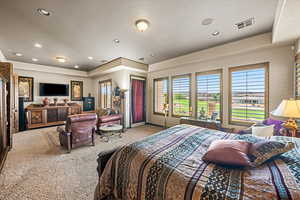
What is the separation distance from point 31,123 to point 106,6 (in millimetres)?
5799

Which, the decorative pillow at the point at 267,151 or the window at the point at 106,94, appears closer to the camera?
the decorative pillow at the point at 267,151

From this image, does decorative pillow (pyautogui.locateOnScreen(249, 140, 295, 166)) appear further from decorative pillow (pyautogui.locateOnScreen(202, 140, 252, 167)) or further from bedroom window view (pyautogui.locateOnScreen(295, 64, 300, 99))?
bedroom window view (pyautogui.locateOnScreen(295, 64, 300, 99))

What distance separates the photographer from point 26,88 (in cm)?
573

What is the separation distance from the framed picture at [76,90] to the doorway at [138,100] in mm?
3715

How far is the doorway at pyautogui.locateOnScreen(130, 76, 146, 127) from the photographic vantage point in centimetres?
570

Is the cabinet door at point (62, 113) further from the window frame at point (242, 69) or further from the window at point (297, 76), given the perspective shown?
the window at point (297, 76)

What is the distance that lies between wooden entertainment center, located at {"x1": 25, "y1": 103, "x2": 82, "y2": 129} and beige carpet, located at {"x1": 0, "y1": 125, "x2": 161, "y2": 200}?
2171mm

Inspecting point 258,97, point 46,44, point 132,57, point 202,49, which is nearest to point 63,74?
point 46,44

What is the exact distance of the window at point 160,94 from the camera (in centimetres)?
545

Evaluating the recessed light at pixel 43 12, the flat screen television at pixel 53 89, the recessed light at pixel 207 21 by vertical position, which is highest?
the recessed light at pixel 207 21

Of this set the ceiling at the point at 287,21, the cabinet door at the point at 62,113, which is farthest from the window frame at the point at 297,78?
the cabinet door at the point at 62,113

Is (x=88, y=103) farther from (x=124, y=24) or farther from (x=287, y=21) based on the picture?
(x=287, y=21)

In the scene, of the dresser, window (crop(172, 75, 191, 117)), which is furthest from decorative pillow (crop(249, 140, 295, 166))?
the dresser

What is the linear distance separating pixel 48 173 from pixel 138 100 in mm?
4127
